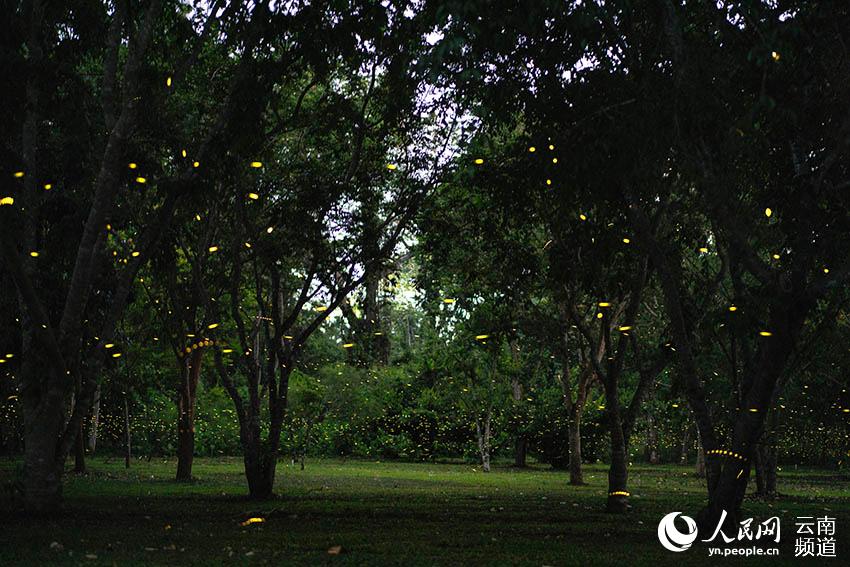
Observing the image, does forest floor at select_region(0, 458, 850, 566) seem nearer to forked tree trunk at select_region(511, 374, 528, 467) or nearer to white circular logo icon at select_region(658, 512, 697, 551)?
white circular logo icon at select_region(658, 512, 697, 551)

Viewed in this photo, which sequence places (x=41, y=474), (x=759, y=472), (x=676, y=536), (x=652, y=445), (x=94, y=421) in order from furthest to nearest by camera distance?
(x=652, y=445), (x=94, y=421), (x=759, y=472), (x=41, y=474), (x=676, y=536)

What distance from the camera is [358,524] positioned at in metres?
14.7

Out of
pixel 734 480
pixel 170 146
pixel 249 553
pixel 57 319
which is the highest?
pixel 170 146

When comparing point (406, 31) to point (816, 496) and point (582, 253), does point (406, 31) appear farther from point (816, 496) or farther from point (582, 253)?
point (816, 496)

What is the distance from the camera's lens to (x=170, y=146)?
17.8m

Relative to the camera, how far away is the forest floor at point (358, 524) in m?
10.7

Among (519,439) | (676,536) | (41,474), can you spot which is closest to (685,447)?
(519,439)

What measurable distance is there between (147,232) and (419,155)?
259 inches

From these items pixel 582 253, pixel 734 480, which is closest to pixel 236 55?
pixel 582 253

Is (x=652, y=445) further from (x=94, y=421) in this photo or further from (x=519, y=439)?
(x=94, y=421)

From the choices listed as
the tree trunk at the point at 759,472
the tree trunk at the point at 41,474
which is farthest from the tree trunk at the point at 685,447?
the tree trunk at the point at 41,474

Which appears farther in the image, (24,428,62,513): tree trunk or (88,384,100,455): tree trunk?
(88,384,100,455): tree trunk

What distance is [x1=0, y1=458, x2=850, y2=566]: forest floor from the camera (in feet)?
35.2

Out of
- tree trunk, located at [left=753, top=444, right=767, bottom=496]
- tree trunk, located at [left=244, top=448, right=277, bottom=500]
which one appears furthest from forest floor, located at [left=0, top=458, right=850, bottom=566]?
Result: tree trunk, located at [left=753, top=444, right=767, bottom=496]
